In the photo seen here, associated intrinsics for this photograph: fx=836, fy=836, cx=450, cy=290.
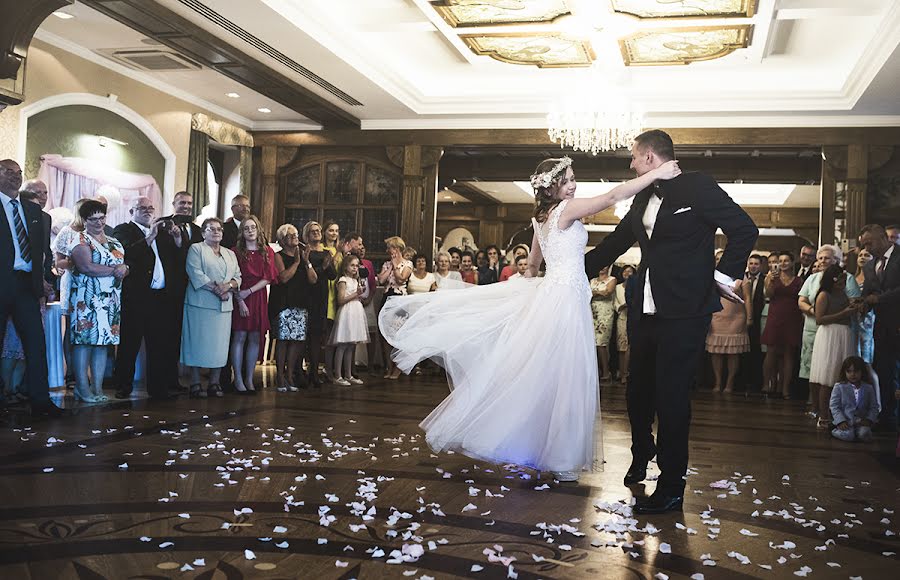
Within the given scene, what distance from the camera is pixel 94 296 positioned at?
565 centimetres

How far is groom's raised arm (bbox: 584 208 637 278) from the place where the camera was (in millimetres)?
3812

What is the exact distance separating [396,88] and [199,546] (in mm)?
7915

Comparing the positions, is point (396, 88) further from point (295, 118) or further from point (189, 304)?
point (189, 304)

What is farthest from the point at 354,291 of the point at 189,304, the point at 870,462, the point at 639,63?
the point at 870,462

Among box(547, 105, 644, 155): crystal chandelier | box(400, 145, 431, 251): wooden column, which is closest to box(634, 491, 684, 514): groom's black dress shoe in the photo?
box(547, 105, 644, 155): crystal chandelier

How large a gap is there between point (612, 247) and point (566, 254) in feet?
0.70

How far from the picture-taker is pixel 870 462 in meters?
4.84

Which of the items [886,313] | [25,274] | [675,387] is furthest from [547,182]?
[886,313]

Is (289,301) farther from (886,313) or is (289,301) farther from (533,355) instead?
(886,313)

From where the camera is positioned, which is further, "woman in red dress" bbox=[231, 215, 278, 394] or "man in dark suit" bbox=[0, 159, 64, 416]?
"woman in red dress" bbox=[231, 215, 278, 394]

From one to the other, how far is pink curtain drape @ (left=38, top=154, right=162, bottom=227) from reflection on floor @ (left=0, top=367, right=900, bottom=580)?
4166 millimetres

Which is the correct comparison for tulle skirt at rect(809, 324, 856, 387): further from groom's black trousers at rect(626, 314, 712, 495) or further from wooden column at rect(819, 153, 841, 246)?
wooden column at rect(819, 153, 841, 246)

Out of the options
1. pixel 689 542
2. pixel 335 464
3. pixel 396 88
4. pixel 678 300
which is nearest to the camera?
pixel 689 542

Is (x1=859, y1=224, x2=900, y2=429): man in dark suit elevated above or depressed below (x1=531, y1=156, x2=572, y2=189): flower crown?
below
